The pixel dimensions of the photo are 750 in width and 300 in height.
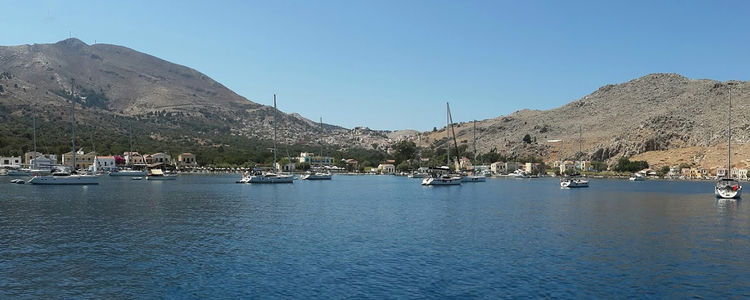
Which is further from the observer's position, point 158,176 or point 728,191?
point 158,176

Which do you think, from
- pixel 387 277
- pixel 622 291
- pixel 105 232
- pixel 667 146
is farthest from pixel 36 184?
A: pixel 667 146

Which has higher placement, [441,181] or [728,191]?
[441,181]

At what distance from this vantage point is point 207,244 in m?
32.7

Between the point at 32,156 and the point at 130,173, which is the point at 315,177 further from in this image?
the point at 32,156

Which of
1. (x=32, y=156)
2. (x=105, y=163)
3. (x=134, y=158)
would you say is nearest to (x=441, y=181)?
(x=105, y=163)

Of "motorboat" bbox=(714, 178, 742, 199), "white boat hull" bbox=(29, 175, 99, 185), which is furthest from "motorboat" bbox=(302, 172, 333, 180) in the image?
"motorboat" bbox=(714, 178, 742, 199)

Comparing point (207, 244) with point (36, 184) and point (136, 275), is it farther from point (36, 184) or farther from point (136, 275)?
point (36, 184)

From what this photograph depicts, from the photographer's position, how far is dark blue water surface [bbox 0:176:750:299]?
73.9ft

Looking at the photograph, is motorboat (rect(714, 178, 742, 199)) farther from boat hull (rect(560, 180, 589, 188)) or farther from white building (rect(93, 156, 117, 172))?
white building (rect(93, 156, 117, 172))

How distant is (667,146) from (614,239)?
17433 centimetres

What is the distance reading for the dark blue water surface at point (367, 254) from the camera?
73.9 feet

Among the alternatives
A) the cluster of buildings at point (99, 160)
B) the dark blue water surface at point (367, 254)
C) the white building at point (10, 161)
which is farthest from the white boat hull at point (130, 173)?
the dark blue water surface at point (367, 254)

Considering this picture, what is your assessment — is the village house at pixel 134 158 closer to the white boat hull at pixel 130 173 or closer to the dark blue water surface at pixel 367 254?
the white boat hull at pixel 130 173

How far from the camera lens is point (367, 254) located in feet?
97.8
